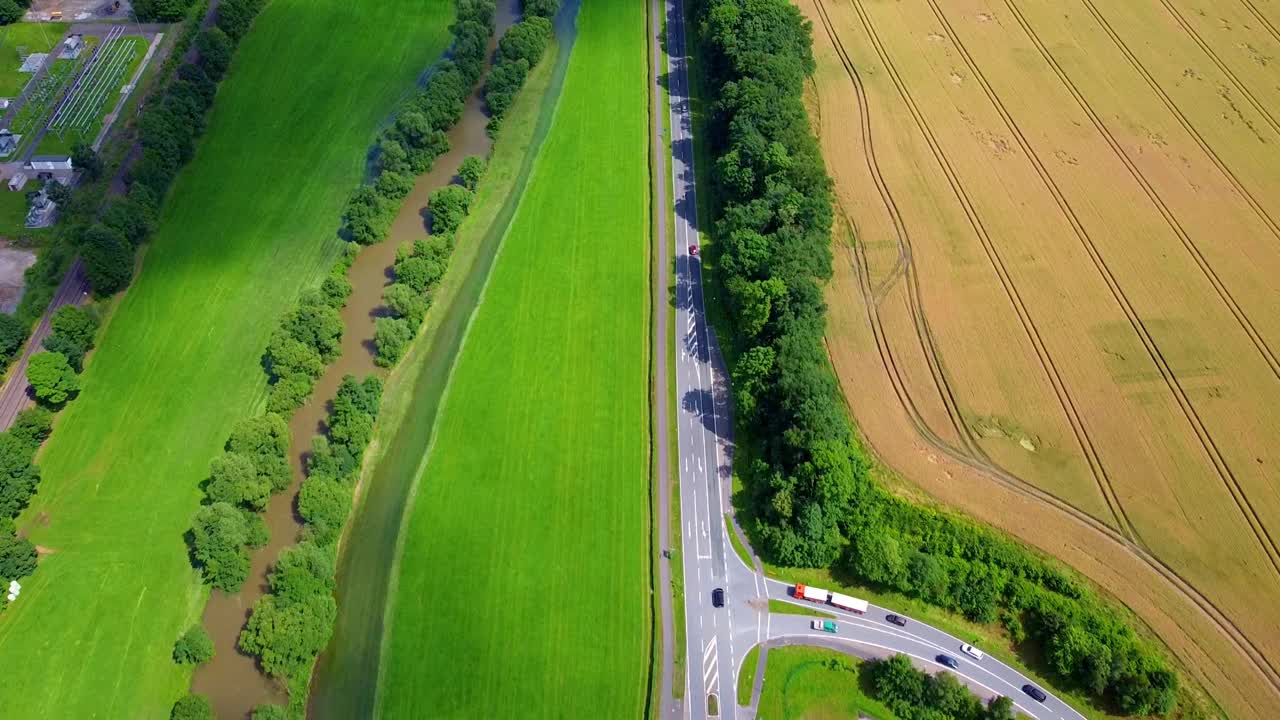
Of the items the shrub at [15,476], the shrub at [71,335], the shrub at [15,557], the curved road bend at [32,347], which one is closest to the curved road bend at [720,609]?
the shrub at [15,557]

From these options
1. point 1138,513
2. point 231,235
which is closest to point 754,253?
point 1138,513

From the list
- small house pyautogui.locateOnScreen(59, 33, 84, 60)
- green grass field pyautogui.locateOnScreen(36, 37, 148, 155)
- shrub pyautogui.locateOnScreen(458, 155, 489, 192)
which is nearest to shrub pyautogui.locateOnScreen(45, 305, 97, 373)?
green grass field pyautogui.locateOnScreen(36, 37, 148, 155)

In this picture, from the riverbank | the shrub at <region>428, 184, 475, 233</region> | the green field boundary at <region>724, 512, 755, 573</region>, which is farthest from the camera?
the shrub at <region>428, 184, 475, 233</region>

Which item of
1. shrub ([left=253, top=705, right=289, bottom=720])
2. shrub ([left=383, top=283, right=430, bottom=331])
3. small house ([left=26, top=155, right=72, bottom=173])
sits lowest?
shrub ([left=253, top=705, right=289, bottom=720])

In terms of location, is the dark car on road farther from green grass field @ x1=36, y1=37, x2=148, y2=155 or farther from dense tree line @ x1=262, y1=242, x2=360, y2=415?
green grass field @ x1=36, y1=37, x2=148, y2=155

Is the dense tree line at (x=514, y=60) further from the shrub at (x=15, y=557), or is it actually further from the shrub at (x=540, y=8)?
the shrub at (x=15, y=557)

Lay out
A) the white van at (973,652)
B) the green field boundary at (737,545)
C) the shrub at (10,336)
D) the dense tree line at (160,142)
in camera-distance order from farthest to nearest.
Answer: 1. the dense tree line at (160,142)
2. the shrub at (10,336)
3. the green field boundary at (737,545)
4. the white van at (973,652)
